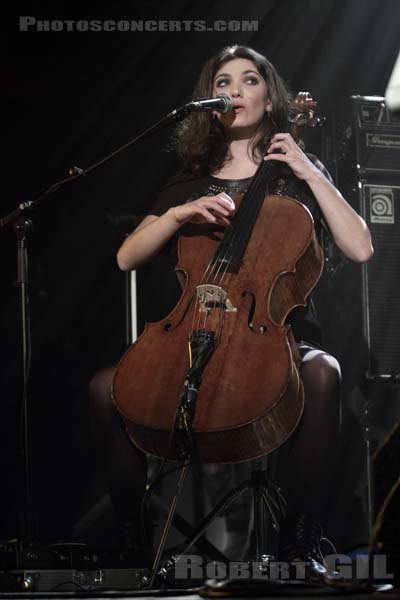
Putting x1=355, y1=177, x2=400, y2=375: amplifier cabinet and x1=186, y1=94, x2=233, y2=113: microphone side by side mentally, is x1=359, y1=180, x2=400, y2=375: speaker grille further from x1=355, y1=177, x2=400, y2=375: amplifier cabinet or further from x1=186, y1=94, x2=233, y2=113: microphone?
x1=186, y1=94, x2=233, y2=113: microphone

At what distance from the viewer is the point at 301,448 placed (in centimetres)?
273

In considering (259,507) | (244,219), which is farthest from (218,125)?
(259,507)

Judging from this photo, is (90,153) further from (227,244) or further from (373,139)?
(227,244)

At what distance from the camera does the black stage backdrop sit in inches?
145

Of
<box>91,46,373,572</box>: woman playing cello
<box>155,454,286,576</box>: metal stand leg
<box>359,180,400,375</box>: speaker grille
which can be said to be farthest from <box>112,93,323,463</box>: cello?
<box>359,180,400,375</box>: speaker grille

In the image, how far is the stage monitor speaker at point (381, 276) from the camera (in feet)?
10.7

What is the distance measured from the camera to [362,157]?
11.4 feet

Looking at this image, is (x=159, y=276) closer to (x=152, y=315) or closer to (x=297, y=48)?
(x=152, y=315)

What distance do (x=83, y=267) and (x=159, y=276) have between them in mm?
634

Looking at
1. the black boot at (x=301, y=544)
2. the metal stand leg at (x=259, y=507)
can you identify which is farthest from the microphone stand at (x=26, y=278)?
the black boot at (x=301, y=544)

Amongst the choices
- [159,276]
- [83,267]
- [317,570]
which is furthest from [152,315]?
[317,570]

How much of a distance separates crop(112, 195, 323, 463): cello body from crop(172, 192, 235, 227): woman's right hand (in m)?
0.07

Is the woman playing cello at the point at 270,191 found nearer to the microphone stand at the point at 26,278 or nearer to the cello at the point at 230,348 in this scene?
the cello at the point at 230,348

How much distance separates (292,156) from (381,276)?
656 millimetres
